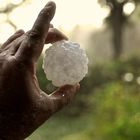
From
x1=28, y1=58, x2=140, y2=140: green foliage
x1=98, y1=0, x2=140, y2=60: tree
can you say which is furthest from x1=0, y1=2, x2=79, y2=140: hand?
x1=98, y1=0, x2=140, y2=60: tree

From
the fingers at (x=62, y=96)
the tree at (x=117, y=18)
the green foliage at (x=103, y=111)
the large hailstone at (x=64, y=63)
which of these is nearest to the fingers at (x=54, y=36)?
the large hailstone at (x=64, y=63)

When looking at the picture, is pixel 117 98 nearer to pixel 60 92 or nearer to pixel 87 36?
pixel 60 92

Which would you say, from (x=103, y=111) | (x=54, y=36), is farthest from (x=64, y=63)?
(x=103, y=111)

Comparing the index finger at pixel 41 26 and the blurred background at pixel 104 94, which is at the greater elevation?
the index finger at pixel 41 26

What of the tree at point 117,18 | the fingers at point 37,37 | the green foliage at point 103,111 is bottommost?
the tree at point 117,18

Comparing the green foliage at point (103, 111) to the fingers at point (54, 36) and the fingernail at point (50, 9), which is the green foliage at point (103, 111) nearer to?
the fingers at point (54, 36)

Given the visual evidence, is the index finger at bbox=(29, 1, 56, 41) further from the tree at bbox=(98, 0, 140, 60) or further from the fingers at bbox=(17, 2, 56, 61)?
the tree at bbox=(98, 0, 140, 60)

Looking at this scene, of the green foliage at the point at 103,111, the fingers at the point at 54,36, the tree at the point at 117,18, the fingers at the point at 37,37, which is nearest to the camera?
the fingers at the point at 37,37

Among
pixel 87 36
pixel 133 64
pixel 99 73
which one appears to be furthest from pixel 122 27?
pixel 87 36
